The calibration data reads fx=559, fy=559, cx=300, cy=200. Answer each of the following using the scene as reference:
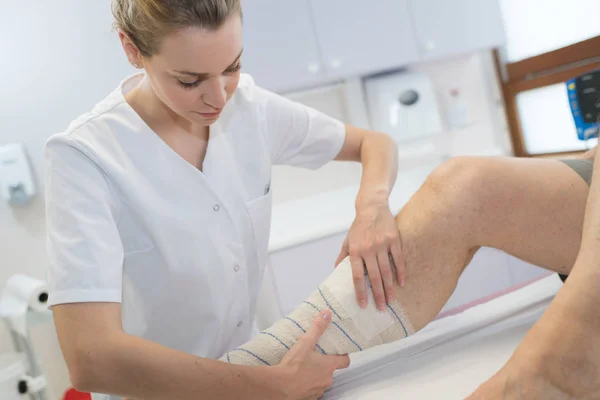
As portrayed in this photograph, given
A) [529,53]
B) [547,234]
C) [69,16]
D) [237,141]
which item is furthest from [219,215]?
[529,53]

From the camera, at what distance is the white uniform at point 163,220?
37.6 inches

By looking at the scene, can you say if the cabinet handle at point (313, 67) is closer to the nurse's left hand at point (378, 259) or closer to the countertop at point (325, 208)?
the countertop at point (325, 208)

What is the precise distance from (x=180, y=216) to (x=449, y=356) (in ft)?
1.95

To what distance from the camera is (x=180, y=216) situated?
3.67ft

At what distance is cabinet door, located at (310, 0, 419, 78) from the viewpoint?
2467 millimetres

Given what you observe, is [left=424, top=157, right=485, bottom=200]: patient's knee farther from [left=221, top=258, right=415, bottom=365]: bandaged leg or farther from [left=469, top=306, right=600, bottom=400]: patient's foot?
[left=469, top=306, right=600, bottom=400]: patient's foot

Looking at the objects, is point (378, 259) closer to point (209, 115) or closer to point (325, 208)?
point (209, 115)

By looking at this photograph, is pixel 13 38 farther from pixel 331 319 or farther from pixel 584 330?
pixel 584 330

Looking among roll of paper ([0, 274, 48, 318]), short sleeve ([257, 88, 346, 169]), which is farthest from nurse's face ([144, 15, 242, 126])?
roll of paper ([0, 274, 48, 318])

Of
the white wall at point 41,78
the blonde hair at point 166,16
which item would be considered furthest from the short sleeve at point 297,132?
the white wall at point 41,78

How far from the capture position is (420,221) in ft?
3.39

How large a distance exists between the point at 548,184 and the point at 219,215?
0.64 m

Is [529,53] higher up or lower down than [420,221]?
higher up

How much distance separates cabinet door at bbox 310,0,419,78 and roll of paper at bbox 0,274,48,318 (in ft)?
4.77
